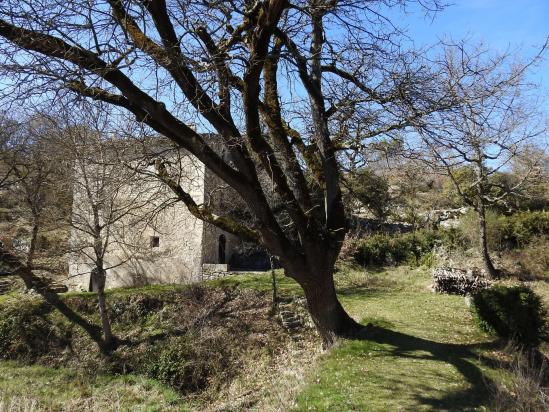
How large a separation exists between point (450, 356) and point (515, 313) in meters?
1.92

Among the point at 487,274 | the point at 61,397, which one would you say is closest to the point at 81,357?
the point at 61,397

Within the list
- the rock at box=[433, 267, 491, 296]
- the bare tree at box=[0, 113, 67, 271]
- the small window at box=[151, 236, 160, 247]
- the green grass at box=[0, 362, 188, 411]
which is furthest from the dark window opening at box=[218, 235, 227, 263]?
the rock at box=[433, 267, 491, 296]

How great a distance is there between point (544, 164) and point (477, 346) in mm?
14502

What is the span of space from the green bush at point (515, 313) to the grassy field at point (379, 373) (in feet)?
1.29

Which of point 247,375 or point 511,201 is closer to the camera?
point 247,375

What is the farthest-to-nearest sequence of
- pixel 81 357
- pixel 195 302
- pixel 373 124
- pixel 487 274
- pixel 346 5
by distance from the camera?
1. pixel 487 274
2. pixel 195 302
3. pixel 81 357
4. pixel 373 124
5. pixel 346 5

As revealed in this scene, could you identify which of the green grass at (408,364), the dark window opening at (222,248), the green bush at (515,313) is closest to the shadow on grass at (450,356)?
the green grass at (408,364)

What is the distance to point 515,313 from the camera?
358 inches

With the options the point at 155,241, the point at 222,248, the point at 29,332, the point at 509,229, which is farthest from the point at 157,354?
the point at 509,229

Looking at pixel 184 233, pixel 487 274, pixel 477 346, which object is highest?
pixel 184 233

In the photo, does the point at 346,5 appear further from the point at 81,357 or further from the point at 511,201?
the point at 511,201

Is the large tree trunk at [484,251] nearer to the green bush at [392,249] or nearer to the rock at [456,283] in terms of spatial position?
the rock at [456,283]

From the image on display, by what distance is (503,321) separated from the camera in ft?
30.5

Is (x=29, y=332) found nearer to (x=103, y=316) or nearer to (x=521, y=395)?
(x=103, y=316)
